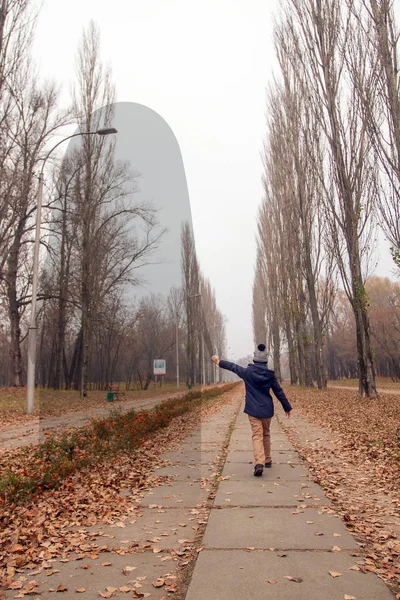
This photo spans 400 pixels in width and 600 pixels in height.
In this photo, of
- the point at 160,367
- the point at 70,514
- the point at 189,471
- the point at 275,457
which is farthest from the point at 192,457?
the point at 160,367

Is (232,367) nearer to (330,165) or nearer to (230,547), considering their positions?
(230,547)

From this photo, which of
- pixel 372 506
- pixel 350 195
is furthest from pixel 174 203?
pixel 350 195

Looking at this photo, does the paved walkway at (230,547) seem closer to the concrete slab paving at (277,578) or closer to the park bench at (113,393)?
the concrete slab paving at (277,578)

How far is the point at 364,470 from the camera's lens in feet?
21.3

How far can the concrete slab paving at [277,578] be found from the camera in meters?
2.85

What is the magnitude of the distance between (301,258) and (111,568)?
86.3 ft

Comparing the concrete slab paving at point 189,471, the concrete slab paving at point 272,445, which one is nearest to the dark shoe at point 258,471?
the concrete slab paving at point 189,471

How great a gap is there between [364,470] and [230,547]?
137 inches

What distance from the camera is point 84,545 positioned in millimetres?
3877

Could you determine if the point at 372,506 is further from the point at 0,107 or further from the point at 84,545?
the point at 0,107

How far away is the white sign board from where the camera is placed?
16.0 metres

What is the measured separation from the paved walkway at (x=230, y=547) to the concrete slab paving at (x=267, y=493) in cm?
1

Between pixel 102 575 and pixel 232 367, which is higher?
pixel 232 367

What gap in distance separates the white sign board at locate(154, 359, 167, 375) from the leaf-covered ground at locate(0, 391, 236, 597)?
8298 millimetres
